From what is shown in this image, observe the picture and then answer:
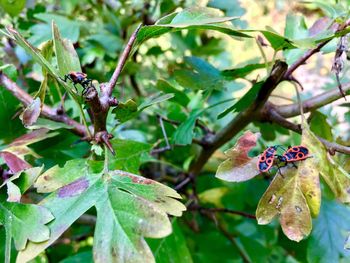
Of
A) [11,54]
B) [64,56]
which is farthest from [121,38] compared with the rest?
[64,56]

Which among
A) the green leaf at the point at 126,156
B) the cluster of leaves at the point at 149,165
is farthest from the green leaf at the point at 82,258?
the green leaf at the point at 126,156

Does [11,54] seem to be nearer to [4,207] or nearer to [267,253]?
[4,207]

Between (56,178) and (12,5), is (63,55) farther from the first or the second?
(12,5)

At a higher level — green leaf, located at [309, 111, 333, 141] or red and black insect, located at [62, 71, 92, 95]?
red and black insect, located at [62, 71, 92, 95]

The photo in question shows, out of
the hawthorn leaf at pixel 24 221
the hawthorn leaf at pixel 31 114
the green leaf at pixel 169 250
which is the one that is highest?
the hawthorn leaf at pixel 31 114

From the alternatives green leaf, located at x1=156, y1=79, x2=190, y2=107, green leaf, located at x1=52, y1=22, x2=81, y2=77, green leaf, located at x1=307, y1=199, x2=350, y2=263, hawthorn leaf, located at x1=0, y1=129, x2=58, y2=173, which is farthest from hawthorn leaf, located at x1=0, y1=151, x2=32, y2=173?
green leaf, located at x1=307, y1=199, x2=350, y2=263

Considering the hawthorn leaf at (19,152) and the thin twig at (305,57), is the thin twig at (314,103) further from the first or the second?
the hawthorn leaf at (19,152)

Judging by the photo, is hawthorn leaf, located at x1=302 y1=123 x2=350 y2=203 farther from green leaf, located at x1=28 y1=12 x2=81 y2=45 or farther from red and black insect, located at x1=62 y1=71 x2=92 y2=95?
green leaf, located at x1=28 y1=12 x2=81 y2=45
